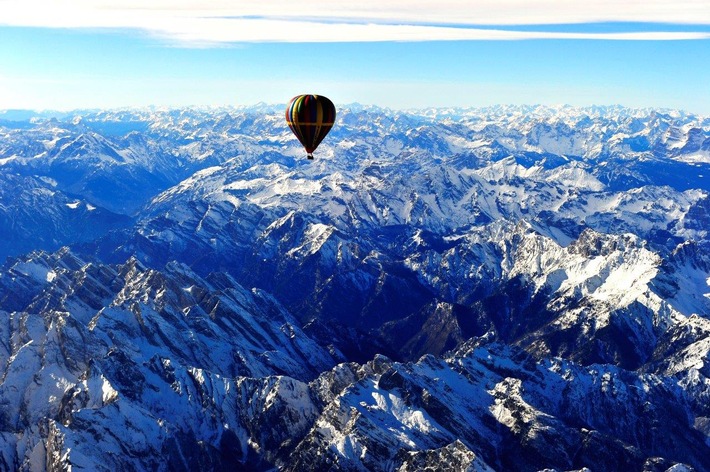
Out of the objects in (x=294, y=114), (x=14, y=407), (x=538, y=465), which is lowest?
(x=538, y=465)

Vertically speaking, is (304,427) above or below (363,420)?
below

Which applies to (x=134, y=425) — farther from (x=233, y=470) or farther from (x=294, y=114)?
(x=294, y=114)

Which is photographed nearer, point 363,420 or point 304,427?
point 363,420

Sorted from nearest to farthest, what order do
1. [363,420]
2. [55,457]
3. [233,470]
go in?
[55,457]
[363,420]
[233,470]

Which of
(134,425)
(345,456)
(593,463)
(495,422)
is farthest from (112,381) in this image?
(593,463)

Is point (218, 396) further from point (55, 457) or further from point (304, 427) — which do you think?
point (55, 457)

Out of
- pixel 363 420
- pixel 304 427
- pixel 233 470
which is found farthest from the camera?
pixel 304 427
